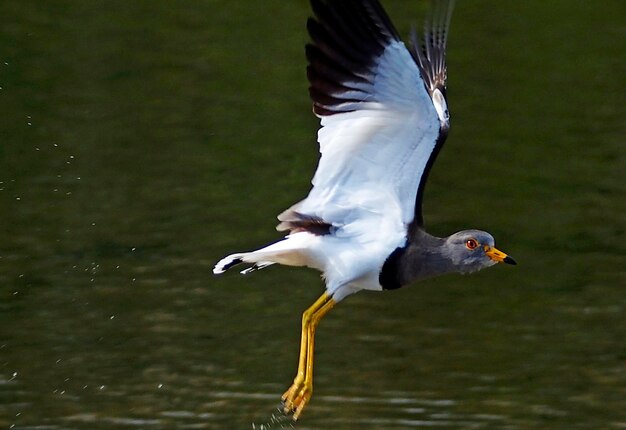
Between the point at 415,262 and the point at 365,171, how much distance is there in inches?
26.2

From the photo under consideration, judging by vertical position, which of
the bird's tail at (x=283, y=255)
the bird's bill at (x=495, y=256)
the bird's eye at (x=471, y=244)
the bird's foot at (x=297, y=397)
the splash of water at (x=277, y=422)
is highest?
the bird's tail at (x=283, y=255)

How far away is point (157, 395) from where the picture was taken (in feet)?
35.5

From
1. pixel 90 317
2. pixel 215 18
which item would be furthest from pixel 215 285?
pixel 215 18

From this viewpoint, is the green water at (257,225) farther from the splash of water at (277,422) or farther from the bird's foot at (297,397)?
the bird's foot at (297,397)

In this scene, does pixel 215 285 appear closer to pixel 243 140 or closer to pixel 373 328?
pixel 373 328

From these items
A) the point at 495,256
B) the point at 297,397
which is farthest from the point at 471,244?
the point at 297,397

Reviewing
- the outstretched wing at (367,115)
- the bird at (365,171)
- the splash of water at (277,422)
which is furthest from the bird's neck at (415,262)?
the splash of water at (277,422)

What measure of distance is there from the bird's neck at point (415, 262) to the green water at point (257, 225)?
1339mm

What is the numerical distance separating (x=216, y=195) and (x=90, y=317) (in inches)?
115

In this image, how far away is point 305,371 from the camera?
31.6 feet

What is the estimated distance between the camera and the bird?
8.75m

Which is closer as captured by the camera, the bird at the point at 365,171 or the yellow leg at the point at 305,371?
the bird at the point at 365,171

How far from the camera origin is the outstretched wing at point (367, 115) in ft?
28.6

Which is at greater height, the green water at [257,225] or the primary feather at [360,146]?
the primary feather at [360,146]
